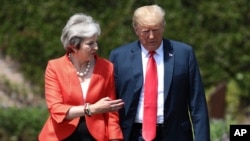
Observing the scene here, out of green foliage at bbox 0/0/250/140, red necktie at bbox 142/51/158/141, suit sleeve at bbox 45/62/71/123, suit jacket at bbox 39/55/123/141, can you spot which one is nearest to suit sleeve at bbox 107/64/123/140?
suit jacket at bbox 39/55/123/141

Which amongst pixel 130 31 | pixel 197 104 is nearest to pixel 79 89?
pixel 197 104

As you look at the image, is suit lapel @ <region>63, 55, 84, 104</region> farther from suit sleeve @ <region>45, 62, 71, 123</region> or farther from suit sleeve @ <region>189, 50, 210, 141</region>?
suit sleeve @ <region>189, 50, 210, 141</region>

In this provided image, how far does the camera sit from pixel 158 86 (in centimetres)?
491

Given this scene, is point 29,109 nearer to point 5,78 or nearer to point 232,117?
point 5,78

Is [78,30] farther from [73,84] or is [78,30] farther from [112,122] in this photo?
[112,122]

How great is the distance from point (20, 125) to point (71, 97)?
153 inches

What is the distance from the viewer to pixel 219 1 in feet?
32.8

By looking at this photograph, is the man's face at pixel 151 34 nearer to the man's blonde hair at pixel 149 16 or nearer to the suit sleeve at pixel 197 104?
the man's blonde hair at pixel 149 16

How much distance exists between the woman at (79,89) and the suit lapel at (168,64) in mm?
303

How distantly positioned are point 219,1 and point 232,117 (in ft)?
4.38

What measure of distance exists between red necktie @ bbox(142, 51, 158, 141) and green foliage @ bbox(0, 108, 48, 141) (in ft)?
12.6

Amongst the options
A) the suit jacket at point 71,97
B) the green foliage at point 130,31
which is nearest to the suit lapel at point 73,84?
the suit jacket at point 71,97

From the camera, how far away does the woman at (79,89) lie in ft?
15.7

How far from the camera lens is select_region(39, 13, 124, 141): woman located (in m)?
4.78
